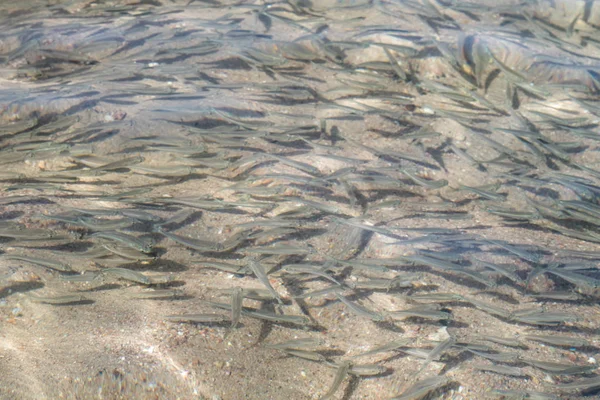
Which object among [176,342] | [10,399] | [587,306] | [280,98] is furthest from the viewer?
[280,98]

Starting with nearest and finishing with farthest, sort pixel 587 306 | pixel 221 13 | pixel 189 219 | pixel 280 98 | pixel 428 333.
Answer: pixel 428 333 < pixel 587 306 < pixel 189 219 < pixel 280 98 < pixel 221 13

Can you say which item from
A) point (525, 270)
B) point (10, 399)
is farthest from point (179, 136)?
point (525, 270)

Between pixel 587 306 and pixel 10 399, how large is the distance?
4.27 meters

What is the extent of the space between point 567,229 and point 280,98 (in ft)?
12.0

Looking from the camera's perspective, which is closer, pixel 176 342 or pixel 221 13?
pixel 176 342

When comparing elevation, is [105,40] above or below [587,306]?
above

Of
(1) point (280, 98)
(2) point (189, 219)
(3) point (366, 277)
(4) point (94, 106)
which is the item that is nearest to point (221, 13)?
(1) point (280, 98)

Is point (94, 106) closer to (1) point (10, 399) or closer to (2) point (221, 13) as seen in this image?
(2) point (221, 13)

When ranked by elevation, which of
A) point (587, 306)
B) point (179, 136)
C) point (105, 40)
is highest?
point (105, 40)

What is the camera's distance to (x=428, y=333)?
12.9ft

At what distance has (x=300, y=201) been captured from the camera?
16.4 ft

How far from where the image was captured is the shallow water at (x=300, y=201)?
3670 millimetres

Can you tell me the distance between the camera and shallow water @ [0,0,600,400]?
12.0 feet

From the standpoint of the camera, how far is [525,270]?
14.8ft
